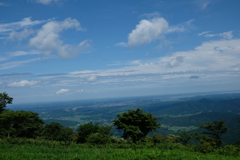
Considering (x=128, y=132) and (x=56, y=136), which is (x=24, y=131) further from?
(x=128, y=132)

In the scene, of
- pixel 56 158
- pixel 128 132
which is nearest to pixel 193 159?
pixel 56 158

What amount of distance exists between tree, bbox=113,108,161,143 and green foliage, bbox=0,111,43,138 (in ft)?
43.1

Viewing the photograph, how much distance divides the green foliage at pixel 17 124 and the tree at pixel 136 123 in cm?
1314

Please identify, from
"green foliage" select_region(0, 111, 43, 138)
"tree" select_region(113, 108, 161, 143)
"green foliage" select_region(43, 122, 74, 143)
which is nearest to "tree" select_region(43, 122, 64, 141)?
"green foliage" select_region(43, 122, 74, 143)

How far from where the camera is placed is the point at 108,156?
10.0 metres

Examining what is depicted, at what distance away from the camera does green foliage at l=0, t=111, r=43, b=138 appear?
74.5 ft

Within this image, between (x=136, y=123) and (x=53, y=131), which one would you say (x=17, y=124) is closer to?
(x=53, y=131)

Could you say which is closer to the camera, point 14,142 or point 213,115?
point 14,142

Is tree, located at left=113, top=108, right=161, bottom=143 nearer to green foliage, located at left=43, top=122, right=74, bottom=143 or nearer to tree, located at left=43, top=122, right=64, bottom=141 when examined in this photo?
green foliage, located at left=43, top=122, right=74, bottom=143

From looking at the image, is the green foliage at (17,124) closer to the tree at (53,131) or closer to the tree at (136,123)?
the tree at (53,131)

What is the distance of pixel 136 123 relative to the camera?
2095cm

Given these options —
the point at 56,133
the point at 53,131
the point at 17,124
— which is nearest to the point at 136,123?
the point at 17,124

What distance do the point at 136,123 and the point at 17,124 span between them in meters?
17.3

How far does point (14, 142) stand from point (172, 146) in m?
15.0
